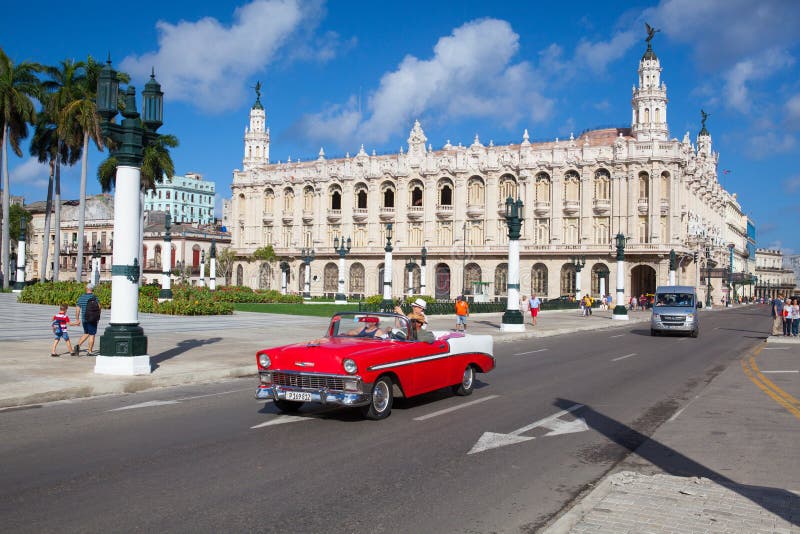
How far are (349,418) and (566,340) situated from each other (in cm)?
1842

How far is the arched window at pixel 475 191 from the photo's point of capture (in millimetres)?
76062

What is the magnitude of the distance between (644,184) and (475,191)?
17308 mm

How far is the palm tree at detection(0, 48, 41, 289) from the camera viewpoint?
161ft

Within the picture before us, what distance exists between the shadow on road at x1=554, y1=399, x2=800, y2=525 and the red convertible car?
225cm

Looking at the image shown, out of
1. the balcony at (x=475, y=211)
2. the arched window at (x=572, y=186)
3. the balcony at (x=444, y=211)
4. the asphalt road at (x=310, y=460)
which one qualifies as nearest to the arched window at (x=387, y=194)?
the balcony at (x=444, y=211)

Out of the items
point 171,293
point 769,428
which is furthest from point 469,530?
point 171,293

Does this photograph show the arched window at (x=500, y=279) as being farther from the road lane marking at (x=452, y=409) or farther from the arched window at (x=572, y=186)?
the road lane marking at (x=452, y=409)

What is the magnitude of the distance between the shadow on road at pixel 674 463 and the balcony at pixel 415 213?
6755cm

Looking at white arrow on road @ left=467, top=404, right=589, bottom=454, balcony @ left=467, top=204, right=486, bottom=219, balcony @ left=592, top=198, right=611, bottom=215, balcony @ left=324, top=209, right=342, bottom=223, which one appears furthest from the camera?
balcony @ left=324, top=209, right=342, bottom=223

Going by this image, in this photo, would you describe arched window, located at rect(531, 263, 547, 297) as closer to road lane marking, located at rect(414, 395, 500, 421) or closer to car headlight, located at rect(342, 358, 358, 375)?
road lane marking, located at rect(414, 395, 500, 421)

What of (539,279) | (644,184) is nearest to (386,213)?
(539,279)

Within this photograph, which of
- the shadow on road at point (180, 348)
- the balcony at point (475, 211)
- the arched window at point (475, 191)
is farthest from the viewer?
the arched window at point (475, 191)

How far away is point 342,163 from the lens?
84500 millimetres

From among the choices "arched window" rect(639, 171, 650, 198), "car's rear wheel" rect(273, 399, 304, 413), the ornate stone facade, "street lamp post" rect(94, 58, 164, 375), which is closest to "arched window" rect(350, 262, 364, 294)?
the ornate stone facade
